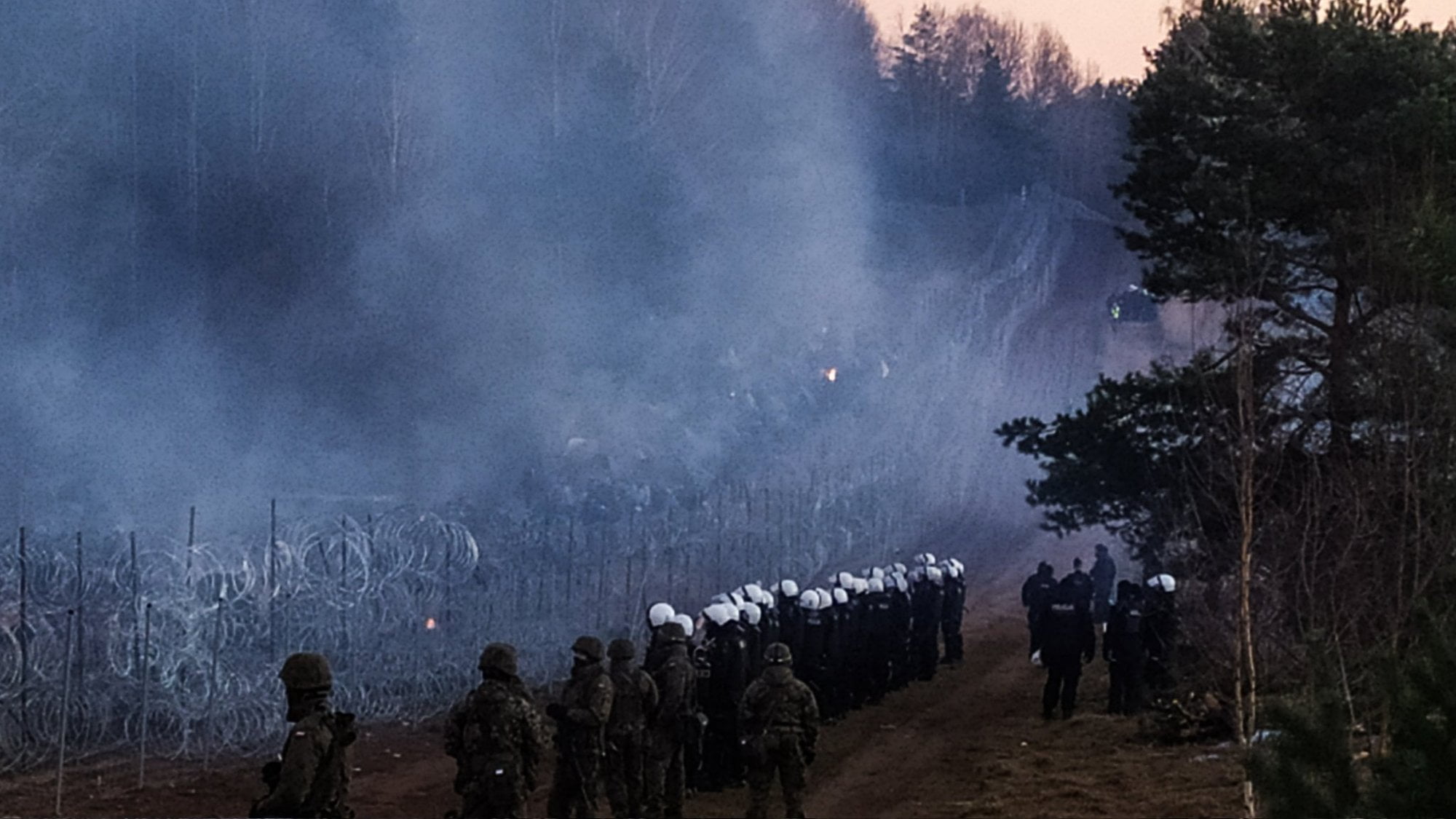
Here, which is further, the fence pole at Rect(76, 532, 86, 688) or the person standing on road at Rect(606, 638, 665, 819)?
the fence pole at Rect(76, 532, 86, 688)

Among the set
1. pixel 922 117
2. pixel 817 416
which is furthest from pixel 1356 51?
pixel 922 117

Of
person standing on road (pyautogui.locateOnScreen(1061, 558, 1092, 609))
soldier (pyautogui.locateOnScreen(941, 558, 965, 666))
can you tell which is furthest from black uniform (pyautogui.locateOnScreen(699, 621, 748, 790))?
soldier (pyautogui.locateOnScreen(941, 558, 965, 666))

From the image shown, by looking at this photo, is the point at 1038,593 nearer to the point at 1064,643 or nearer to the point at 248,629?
the point at 1064,643

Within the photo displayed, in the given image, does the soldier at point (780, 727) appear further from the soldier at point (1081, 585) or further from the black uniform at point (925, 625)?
the black uniform at point (925, 625)

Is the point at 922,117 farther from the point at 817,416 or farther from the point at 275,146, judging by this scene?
the point at 275,146

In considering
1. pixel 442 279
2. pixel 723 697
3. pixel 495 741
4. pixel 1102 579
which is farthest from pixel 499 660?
pixel 442 279

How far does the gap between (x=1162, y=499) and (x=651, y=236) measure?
31519mm

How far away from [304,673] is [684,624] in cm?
720

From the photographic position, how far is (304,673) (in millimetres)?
7609

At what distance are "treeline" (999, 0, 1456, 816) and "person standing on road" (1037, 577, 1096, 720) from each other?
142 cm

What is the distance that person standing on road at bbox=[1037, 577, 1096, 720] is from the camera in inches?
765

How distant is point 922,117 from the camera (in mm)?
78062

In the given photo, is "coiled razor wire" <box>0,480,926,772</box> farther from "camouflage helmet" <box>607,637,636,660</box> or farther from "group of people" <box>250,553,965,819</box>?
"camouflage helmet" <box>607,637,636,660</box>

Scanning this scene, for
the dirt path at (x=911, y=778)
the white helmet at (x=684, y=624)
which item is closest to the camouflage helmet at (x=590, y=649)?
the white helmet at (x=684, y=624)
